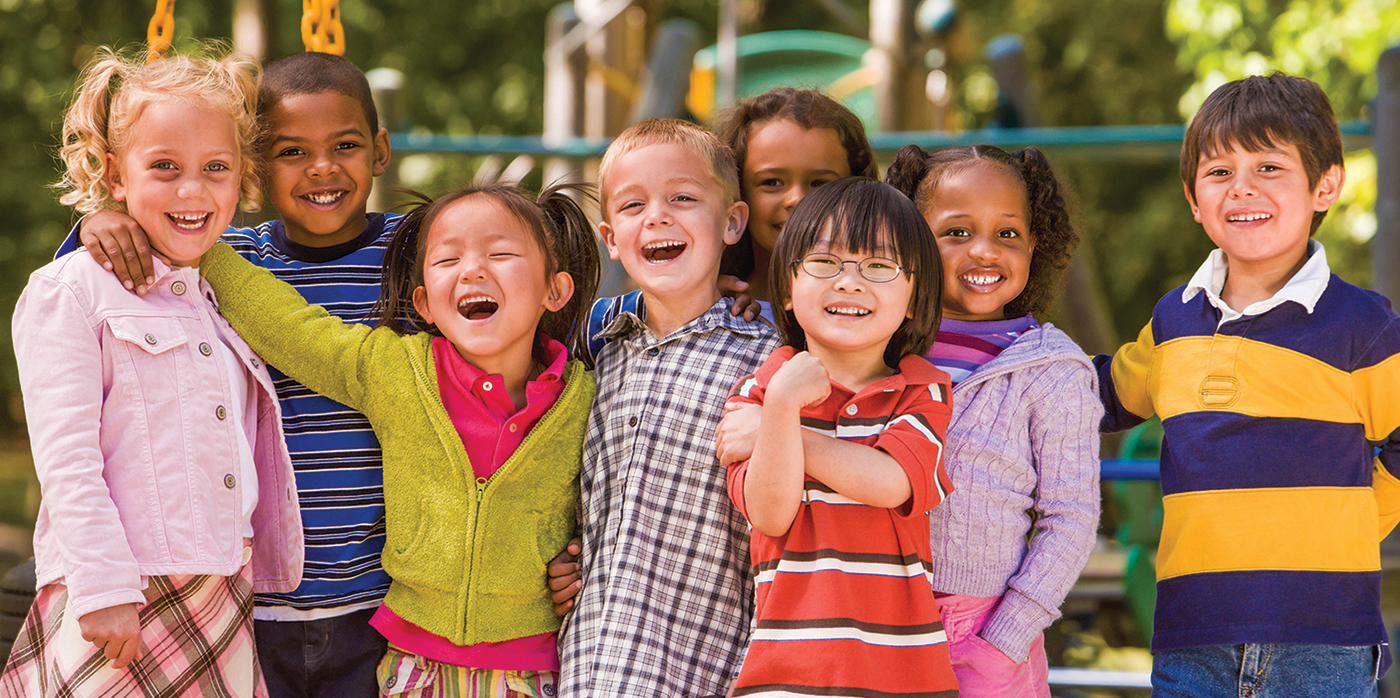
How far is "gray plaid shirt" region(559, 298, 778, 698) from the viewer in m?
2.15

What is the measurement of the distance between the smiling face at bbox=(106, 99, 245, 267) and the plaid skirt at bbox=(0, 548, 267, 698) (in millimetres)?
619

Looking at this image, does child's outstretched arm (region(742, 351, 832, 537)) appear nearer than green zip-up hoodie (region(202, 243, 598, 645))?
Yes

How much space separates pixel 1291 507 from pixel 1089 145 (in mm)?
2376

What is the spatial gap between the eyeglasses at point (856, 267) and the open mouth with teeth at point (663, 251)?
33cm

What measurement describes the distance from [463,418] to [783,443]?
0.69 meters

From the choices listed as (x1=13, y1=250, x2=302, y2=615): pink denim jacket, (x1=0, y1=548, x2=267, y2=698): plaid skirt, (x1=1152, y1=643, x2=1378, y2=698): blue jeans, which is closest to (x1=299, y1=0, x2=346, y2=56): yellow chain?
(x1=13, y1=250, x2=302, y2=615): pink denim jacket

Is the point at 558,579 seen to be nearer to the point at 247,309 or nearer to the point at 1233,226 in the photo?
the point at 247,309

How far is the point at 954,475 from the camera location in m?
2.20

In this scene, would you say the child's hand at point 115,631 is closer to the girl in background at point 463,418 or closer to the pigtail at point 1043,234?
the girl in background at point 463,418

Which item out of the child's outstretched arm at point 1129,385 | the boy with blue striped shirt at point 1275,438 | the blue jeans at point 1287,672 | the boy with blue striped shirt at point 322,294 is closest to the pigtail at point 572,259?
the boy with blue striped shirt at point 322,294

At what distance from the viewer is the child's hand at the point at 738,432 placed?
200 cm

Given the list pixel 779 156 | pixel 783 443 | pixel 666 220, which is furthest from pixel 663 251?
pixel 783 443

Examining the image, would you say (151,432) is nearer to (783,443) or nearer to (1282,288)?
(783,443)

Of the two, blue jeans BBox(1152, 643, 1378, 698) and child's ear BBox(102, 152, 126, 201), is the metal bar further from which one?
child's ear BBox(102, 152, 126, 201)
